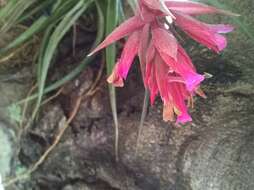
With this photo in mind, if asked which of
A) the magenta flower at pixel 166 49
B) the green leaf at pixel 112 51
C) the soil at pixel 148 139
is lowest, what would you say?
the soil at pixel 148 139

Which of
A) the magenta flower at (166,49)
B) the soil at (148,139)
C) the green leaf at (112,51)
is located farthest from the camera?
the green leaf at (112,51)

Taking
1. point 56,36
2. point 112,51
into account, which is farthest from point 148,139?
point 56,36

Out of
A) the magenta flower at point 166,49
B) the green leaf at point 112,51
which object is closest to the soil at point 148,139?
the green leaf at point 112,51

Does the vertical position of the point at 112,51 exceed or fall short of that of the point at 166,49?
it falls short

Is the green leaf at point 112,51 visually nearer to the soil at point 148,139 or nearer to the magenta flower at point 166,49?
the soil at point 148,139

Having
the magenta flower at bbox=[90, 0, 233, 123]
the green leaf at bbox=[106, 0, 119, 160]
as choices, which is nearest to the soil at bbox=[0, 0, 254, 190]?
the green leaf at bbox=[106, 0, 119, 160]

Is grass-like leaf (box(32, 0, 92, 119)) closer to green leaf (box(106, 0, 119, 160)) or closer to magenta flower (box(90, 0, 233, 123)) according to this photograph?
green leaf (box(106, 0, 119, 160))

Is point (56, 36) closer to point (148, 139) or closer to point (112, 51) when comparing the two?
point (112, 51)

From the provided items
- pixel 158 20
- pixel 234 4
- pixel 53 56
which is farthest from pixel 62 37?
pixel 158 20

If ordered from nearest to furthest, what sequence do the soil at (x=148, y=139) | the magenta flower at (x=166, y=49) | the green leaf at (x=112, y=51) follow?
the magenta flower at (x=166, y=49) → the soil at (x=148, y=139) → the green leaf at (x=112, y=51)
